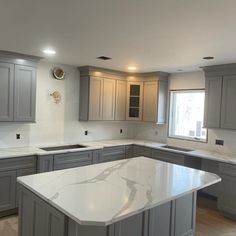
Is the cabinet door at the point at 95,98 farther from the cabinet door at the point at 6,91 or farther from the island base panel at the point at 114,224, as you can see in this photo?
the island base panel at the point at 114,224

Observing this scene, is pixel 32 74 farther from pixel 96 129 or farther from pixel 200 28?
pixel 200 28

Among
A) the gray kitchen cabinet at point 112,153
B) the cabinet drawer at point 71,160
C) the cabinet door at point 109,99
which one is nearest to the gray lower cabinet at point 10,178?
the cabinet drawer at point 71,160

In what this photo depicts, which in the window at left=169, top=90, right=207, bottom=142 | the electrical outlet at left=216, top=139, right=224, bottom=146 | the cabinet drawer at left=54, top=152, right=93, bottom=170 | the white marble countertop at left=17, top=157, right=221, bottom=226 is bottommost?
the cabinet drawer at left=54, top=152, right=93, bottom=170

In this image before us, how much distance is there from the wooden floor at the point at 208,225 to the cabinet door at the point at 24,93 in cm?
149

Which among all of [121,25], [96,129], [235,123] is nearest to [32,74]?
[96,129]

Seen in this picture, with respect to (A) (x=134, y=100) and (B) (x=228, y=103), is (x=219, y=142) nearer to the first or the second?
(B) (x=228, y=103)

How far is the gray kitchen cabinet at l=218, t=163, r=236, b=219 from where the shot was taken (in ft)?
11.6

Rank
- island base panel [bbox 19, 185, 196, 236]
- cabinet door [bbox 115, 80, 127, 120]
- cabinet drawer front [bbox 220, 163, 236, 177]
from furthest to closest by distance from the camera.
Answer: cabinet door [bbox 115, 80, 127, 120]
cabinet drawer front [bbox 220, 163, 236, 177]
island base panel [bbox 19, 185, 196, 236]

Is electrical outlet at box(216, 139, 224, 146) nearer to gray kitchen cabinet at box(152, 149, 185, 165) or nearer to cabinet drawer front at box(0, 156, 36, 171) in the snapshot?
gray kitchen cabinet at box(152, 149, 185, 165)

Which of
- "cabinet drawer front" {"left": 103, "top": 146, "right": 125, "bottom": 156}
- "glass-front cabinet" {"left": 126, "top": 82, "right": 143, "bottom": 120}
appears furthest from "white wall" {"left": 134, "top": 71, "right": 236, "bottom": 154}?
"cabinet drawer front" {"left": 103, "top": 146, "right": 125, "bottom": 156}

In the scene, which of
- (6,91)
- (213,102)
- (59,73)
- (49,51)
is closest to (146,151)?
(213,102)

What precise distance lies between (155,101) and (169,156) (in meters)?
1.22

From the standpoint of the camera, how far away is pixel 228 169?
11.8 ft

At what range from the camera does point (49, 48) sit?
10.5 feet
